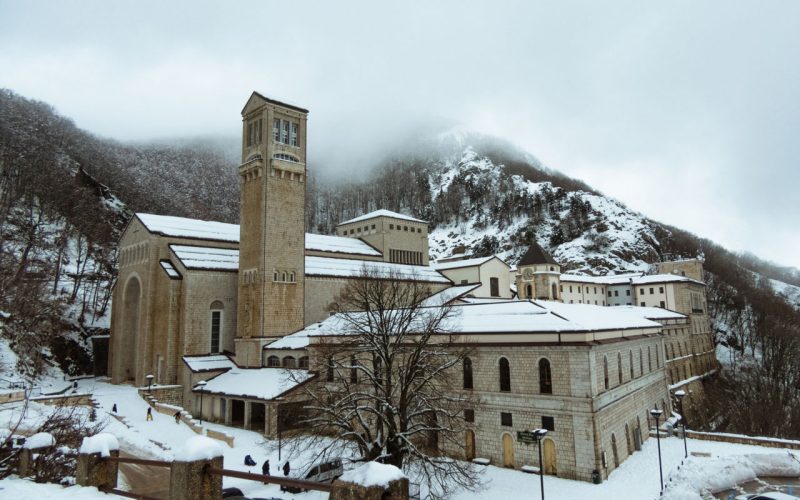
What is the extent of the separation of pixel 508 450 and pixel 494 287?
2607 cm

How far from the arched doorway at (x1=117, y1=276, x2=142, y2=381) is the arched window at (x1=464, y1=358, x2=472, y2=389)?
1313 inches

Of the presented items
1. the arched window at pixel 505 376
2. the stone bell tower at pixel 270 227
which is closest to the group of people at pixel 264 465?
the arched window at pixel 505 376

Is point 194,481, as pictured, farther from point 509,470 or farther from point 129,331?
point 129,331

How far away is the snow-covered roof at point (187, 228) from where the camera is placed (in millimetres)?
44219

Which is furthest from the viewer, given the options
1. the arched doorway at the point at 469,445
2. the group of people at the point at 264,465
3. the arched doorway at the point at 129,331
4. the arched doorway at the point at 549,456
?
the arched doorway at the point at 129,331

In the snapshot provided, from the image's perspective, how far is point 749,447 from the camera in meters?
29.6

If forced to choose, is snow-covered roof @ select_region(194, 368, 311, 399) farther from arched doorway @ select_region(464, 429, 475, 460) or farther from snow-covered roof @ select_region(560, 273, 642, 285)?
snow-covered roof @ select_region(560, 273, 642, 285)

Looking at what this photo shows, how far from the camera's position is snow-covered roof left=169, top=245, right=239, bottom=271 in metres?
42.2

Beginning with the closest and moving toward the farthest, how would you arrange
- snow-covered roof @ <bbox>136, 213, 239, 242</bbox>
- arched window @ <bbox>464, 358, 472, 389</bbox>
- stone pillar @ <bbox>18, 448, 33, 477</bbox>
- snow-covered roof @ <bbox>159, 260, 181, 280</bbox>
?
stone pillar @ <bbox>18, 448, 33, 477</bbox>
arched window @ <bbox>464, 358, 472, 389</bbox>
snow-covered roof @ <bbox>159, 260, 181, 280</bbox>
snow-covered roof @ <bbox>136, 213, 239, 242</bbox>

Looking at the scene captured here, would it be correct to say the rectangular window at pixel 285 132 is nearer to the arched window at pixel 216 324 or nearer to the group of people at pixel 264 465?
the arched window at pixel 216 324

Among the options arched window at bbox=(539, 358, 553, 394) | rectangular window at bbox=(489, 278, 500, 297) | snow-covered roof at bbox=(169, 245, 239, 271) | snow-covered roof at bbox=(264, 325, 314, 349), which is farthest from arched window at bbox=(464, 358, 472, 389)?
snow-covered roof at bbox=(169, 245, 239, 271)

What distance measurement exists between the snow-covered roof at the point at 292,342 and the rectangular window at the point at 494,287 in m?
19.5

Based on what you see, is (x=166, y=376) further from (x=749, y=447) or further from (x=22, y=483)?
(x=749, y=447)

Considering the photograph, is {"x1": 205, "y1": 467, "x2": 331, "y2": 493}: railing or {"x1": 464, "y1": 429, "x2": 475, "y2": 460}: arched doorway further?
{"x1": 464, "y1": 429, "x2": 475, "y2": 460}: arched doorway
